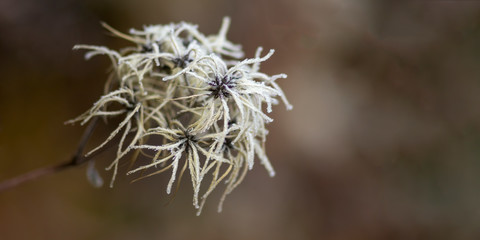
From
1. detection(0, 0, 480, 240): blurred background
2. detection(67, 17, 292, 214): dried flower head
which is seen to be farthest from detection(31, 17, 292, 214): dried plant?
detection(0, 0, 480, 240): blurred background

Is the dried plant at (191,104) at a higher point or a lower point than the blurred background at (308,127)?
higher

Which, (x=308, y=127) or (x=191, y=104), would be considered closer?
(x=191, y=104)

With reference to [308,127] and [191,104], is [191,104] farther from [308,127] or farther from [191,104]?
[308,127]

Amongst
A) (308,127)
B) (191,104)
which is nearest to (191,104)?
(191,104)

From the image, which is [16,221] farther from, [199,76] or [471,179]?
[471,179]

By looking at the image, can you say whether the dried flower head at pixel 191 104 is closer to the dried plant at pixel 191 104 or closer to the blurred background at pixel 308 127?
the dried plant at pixel 191 104

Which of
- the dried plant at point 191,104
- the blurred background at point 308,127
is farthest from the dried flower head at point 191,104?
the blurred background at point 308,127

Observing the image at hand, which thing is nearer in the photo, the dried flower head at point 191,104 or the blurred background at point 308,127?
the dried flower head at point 191,104

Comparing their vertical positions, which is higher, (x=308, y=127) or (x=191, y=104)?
(x=191, y=104)

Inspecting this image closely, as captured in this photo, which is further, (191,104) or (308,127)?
(308,127)

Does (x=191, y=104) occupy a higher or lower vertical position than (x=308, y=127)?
higher
